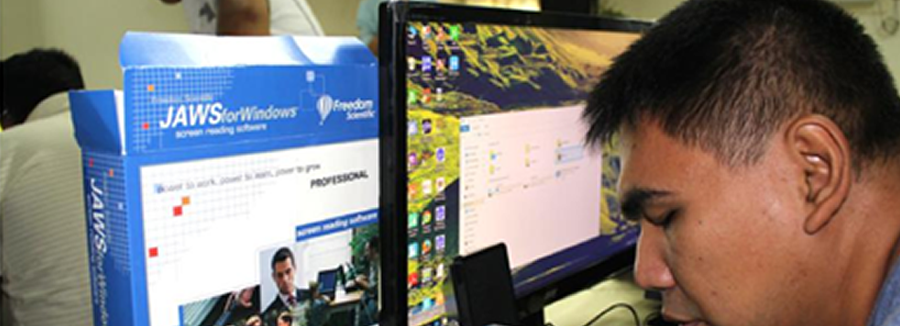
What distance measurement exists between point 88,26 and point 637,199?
2938mm

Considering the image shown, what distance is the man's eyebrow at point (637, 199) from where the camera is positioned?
25.0 inches

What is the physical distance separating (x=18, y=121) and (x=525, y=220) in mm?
2121

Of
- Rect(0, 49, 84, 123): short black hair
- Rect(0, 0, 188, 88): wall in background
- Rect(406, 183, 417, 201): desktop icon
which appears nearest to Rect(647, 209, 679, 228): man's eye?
Rect(406, 183, 417, 201): desktop icon

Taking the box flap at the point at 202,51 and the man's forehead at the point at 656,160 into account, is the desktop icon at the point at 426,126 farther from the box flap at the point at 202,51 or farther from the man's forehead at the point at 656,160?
the man's forehead at the point at 656,160

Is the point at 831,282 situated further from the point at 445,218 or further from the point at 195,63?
the point at 195,63

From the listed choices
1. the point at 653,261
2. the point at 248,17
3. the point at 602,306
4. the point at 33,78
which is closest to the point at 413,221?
the point at 653,261

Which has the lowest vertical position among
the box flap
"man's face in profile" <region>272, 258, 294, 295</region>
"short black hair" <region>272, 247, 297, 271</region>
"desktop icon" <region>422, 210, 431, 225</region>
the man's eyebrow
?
"man's face in profile" <region>272, 258, 294, 295</region>

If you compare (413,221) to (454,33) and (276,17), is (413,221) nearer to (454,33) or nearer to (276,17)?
(454,33)

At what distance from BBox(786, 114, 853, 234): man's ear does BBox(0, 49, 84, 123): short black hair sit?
240 cm

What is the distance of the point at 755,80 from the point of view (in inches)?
23.1

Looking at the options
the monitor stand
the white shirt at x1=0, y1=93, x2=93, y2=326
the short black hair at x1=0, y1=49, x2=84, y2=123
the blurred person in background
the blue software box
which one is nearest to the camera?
the blue software box

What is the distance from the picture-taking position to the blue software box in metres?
0.67

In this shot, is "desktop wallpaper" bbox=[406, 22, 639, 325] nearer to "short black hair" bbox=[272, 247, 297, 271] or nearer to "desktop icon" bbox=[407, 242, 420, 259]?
"desktop icon" bbox=[407, 242, 420, 259]

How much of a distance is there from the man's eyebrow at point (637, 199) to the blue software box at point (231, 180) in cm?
32
